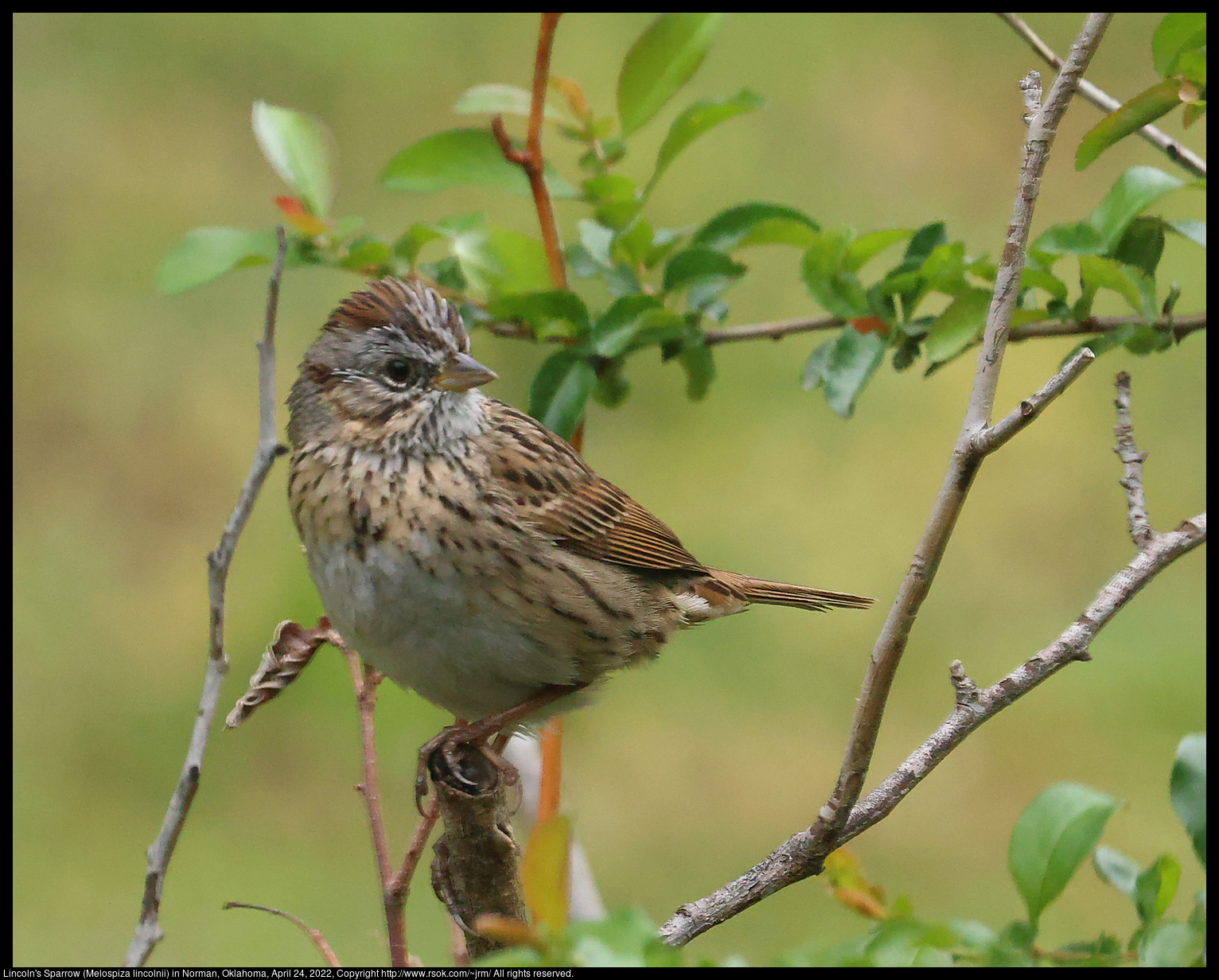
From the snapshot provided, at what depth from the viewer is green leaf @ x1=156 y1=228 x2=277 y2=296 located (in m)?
2.16

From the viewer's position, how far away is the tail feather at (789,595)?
99.0 inches

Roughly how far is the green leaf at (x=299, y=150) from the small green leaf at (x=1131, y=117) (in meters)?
1.24

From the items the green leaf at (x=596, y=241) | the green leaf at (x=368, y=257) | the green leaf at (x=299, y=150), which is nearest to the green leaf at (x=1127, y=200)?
the green leaf at (x=596, y=241)

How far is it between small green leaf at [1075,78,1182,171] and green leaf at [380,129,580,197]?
92 centimetres

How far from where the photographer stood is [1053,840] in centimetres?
134

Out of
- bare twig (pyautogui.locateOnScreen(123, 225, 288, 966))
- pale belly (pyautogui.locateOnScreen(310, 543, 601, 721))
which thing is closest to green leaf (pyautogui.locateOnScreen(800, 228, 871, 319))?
pale belly (pyautogui.locateOnScreen(310, 543, 601, 721))

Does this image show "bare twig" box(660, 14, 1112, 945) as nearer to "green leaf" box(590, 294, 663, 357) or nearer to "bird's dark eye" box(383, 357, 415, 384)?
"green leaf" box(590, 294, 663, 357)

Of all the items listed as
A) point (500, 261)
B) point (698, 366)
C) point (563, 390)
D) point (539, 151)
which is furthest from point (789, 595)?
point (539, 151)

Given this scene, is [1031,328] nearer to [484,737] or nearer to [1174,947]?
[484,737]

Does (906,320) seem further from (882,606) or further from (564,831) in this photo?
(882,606)

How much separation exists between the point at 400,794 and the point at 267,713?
0.60 meters

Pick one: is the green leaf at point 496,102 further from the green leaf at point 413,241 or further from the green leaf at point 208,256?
the green leaf at point 208,256

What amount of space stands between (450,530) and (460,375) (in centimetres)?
26

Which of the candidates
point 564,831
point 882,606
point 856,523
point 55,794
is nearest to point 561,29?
point 856,523
